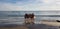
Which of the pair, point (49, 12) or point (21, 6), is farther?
point (49, 12)

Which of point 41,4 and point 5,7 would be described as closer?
point 5,7

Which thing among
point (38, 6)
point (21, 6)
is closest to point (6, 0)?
point (21, 6)

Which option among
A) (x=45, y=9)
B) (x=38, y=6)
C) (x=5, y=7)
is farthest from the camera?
(x=45, y=9)

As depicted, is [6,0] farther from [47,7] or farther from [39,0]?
[47,7]

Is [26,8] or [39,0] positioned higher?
[39,0]

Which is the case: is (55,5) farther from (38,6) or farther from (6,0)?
(6,0)

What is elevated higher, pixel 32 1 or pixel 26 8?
pixel 32 1

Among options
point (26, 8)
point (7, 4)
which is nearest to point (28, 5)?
point (26, 8)

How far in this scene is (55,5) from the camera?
18.2ft

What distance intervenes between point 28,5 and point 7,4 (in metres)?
1.11

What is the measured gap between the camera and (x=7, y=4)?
5.51 meters

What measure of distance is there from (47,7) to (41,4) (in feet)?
1.24

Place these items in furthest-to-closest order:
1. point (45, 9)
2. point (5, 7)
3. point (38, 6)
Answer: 1. point (45, 9)
2. point (38, 6)
3. point (5, 7)

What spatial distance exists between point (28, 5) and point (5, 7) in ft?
4.00
